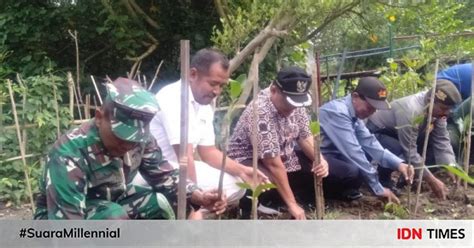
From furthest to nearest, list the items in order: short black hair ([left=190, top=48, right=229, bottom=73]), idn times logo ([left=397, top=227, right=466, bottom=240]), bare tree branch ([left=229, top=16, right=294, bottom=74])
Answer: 1. bare tree branch ([left=229, top=16, right=294, bottom=74])
2. short black hair ([left=190, top=48, right=229, bottom=73])
3. idn times logo ([left=397, top=227, right=466, bottom=240])

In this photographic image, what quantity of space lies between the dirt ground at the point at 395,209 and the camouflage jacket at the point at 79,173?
0.95 m

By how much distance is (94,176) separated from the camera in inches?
82.4

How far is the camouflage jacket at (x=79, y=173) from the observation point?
198cm

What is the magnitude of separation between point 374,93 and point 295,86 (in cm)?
51

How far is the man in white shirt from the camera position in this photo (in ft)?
8.23

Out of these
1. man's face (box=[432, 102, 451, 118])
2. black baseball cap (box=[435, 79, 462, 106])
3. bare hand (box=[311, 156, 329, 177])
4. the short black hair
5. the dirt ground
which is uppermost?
the short black hair

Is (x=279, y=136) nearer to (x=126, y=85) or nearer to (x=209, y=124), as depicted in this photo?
(x=209, y=124)

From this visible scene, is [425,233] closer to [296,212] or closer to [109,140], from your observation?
[296,212]

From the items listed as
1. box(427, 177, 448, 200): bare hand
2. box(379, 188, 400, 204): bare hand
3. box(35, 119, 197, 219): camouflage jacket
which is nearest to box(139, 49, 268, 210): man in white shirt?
box(35, 119, 197, 219): camouflage jacket

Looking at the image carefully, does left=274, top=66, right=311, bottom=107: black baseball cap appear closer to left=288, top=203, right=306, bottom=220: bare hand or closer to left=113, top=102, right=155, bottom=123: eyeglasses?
left=288, top=203, right=306, bottom=220: bare hand

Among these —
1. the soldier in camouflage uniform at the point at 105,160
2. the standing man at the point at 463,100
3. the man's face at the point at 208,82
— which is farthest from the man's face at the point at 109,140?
the standing man at the point at 463,100

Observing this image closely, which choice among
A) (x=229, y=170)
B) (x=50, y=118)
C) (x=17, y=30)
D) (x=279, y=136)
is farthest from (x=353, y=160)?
(x=17, y=30)

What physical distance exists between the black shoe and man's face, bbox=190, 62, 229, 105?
111 centimetres

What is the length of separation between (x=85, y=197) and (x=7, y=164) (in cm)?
172
